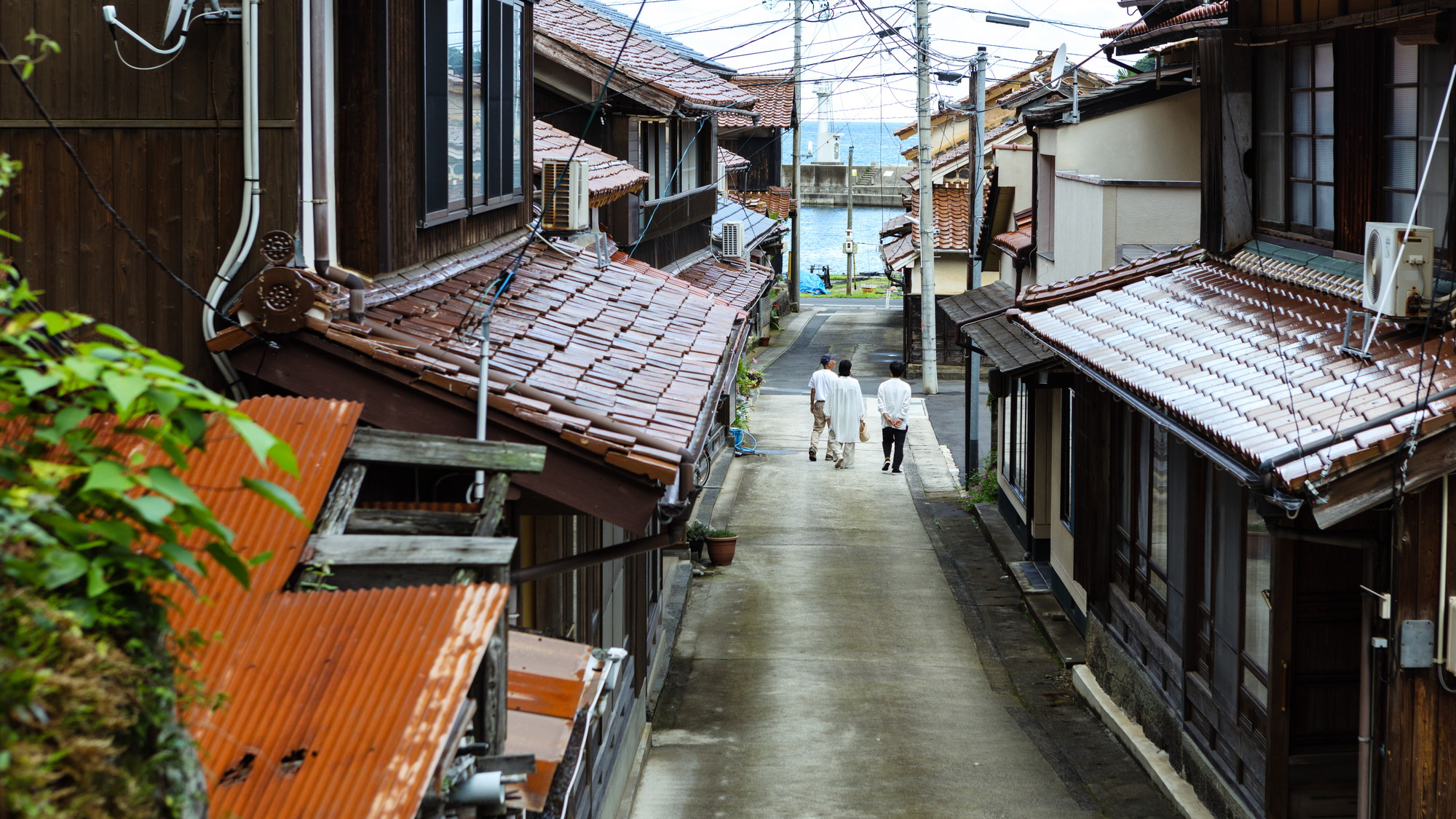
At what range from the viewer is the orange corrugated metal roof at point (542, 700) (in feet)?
16.5

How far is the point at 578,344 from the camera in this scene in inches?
348

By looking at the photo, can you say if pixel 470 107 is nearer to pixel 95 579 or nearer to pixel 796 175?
pixel 95 579

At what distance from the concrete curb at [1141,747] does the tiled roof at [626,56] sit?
9.23 metres

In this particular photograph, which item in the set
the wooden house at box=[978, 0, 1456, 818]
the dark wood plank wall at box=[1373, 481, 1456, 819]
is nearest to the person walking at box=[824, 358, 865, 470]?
the wooden house at box=[978, 0, 1456, 818]

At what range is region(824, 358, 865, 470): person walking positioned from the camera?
86.0 feet

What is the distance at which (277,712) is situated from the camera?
3.96m

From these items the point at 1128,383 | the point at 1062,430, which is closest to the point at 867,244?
the point at 1062,430

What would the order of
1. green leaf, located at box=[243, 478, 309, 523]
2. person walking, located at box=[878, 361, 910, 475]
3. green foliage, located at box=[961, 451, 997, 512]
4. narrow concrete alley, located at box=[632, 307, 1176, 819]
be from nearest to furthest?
green leaf, located at box=[243, 478, 309, 523] → narrow concrete alley, located at box=[632, 307, 1176, 819] → green foliage, located at box=[961, 451, 997, 512] → person walking, located at box=[878, 361, 910, 475]

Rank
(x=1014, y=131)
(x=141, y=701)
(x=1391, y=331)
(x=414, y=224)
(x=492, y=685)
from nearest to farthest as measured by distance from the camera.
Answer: (x=141, y=701) → (x=492, y=685) → (x=1391, y=331) → (x=414, y=224) → (x=1014, y=131)

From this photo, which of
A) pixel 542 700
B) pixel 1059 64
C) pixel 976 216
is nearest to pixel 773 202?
pixel 976 216

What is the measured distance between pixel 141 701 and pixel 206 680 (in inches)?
52.5

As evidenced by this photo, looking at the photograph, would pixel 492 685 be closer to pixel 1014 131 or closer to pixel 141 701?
pixel 141 701

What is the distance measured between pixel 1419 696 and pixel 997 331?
12229mm

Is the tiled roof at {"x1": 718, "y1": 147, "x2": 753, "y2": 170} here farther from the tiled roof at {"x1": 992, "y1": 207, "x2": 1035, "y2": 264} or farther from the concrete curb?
the concrete curb
